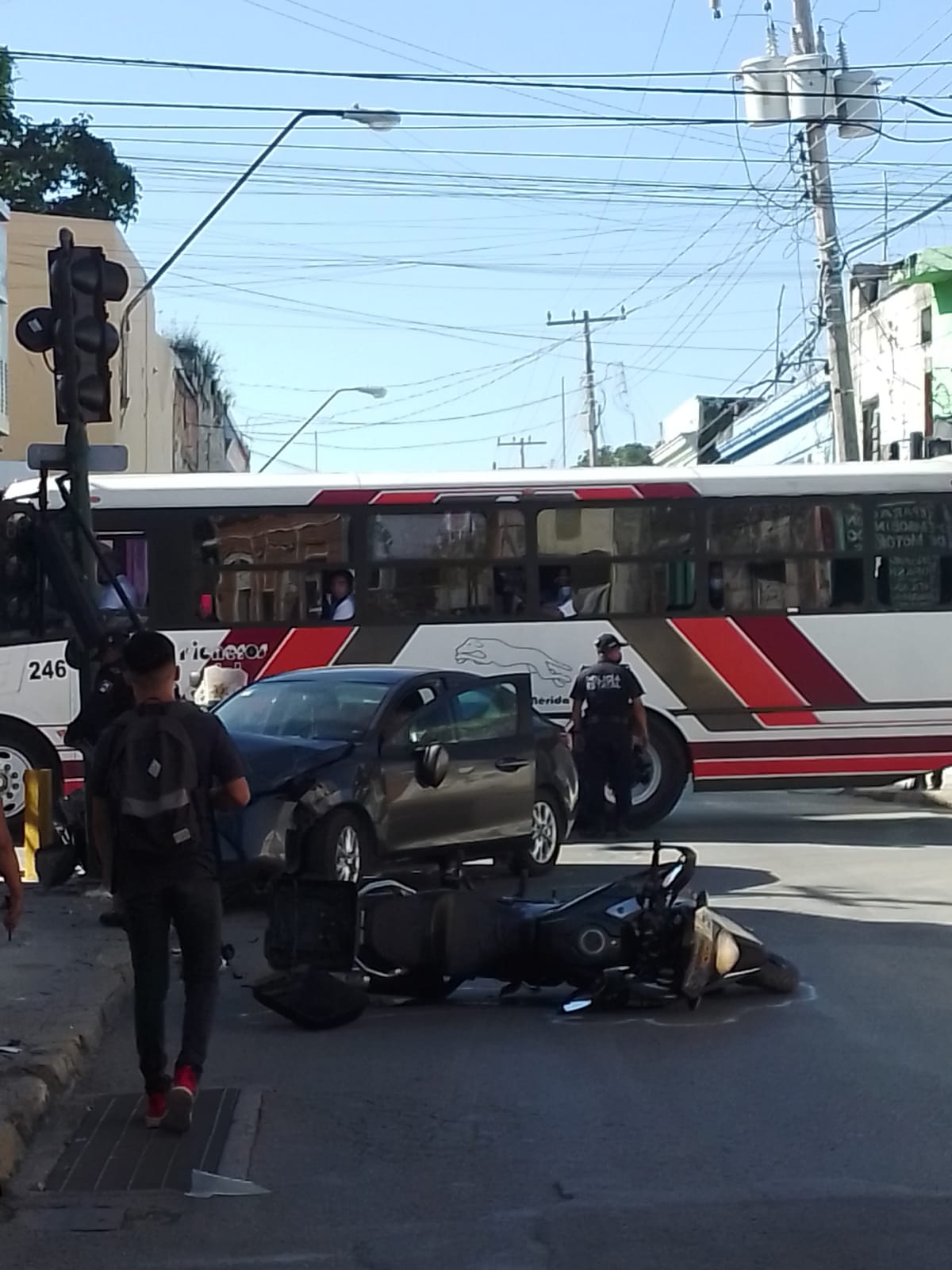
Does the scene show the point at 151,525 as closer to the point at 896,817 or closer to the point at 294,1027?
the point at 896,817

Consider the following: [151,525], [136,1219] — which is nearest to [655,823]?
[151,525]

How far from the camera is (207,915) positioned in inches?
272

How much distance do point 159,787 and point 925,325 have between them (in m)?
27.5

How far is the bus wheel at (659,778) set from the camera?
58.6ft

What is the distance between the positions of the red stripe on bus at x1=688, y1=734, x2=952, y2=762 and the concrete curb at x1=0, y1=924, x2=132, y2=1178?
9501 mm

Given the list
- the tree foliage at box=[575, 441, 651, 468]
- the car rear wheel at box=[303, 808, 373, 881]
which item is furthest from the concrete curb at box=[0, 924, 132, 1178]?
the tree foliage at box=[575, 441, 651, 468]

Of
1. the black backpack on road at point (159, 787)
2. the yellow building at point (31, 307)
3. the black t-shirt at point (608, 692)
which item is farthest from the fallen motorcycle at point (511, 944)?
the yellow building at point (31, 307)

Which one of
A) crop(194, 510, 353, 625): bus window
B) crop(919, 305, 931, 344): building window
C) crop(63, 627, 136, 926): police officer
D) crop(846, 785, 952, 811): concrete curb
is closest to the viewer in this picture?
crop(63, 627, 136, 926): police officer

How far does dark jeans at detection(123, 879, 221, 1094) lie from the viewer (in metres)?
6.88

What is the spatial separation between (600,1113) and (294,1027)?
2264mm

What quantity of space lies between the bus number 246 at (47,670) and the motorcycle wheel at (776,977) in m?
9.76

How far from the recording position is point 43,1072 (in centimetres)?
748

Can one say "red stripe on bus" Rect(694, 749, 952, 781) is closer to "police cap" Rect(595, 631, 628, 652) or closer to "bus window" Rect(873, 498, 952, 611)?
"bus window" Rect(873, 498, 952, 611)

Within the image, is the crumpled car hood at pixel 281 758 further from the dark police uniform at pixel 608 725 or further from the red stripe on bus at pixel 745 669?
the red stripe on bus at pixel 745 669
